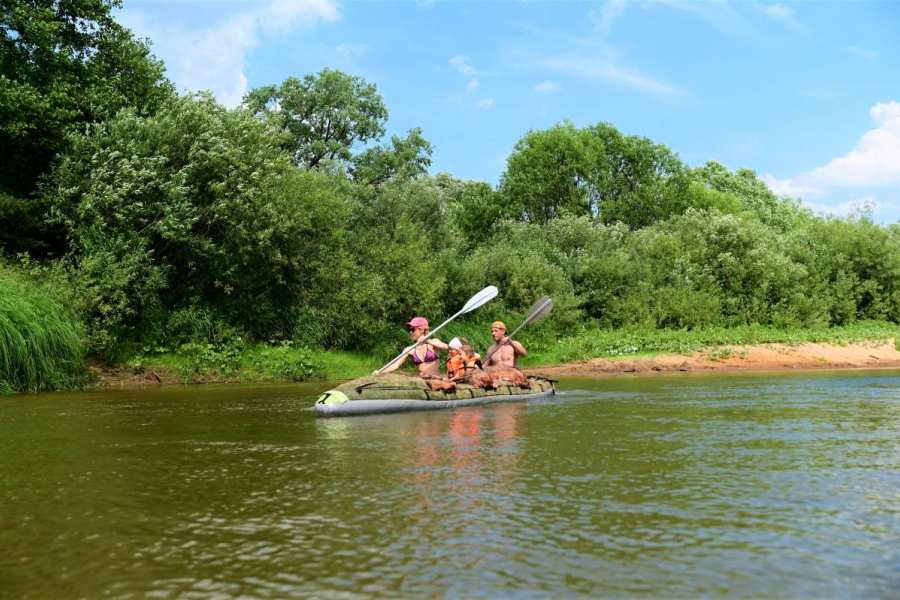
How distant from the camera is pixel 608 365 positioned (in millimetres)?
24609

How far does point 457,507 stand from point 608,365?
64.5 feet

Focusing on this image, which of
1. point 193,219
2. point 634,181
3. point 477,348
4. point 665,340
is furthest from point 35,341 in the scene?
point 634,181

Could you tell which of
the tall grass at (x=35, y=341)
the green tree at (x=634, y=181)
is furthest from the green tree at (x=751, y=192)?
the tall grass at (x=35, y=341)

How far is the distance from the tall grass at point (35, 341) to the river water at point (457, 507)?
21.0 ft

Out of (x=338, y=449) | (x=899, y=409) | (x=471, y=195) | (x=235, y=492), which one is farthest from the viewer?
(x=471, y=195)

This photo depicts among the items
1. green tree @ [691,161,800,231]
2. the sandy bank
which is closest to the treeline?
the sandy bank

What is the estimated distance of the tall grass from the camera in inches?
662

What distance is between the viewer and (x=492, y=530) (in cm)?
497

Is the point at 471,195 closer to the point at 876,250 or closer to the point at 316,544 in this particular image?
the point at 876,250

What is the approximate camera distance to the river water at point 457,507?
4.06 meters

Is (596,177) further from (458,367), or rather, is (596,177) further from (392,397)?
(392,397)

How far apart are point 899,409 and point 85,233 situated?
19.5m

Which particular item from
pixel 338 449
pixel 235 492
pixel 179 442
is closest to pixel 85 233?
pixel 179 442

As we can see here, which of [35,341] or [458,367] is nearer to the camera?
[458,367]
